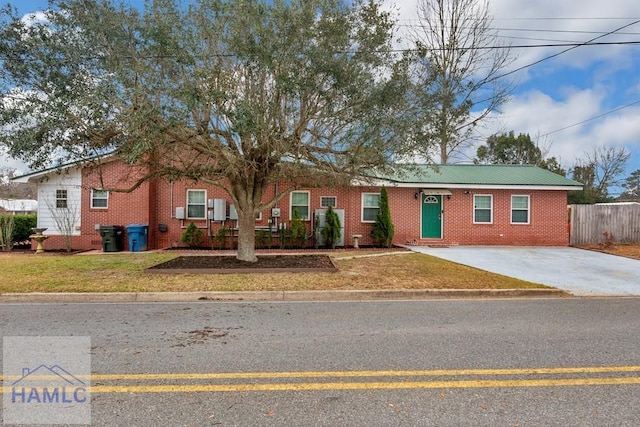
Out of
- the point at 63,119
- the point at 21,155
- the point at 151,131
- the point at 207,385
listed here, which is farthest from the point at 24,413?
the point at 21,155

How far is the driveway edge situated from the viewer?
6.91 m

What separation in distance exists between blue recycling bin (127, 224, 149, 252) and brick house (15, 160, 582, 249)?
2.44 feet

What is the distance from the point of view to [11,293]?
6.96m

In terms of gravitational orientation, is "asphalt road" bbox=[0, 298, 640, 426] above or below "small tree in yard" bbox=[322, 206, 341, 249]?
below

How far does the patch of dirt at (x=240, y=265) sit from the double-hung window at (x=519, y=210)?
34.1 feet

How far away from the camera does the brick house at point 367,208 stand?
49.3ft

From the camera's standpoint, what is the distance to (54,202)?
14945mm

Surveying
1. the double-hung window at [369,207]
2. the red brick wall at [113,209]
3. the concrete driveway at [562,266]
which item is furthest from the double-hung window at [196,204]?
the concrete driveway at [562,266]

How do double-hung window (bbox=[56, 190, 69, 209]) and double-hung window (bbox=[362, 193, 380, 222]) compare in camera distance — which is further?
double-hung window (bbox=[362, 193, 380, 222])

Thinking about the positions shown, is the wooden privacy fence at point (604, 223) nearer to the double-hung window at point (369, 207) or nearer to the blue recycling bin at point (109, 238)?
the double-hung window at point (369, 207)

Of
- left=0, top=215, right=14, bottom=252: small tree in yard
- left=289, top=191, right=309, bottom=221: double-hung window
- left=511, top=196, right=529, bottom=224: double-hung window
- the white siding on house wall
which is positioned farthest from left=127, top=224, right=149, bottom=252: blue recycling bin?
left=511, top=196, right=529, bottom=224: double-hung window

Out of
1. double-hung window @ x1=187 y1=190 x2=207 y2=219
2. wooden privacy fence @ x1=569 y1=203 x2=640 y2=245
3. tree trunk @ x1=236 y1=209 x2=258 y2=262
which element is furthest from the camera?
wooden privacy fence @ x1=569 y1=203 x2=640 y2=245

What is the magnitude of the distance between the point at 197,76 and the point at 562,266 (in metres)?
11.0

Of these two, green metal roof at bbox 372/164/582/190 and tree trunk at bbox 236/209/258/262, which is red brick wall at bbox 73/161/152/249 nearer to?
tree trunk at bbox 236/209/258/262
